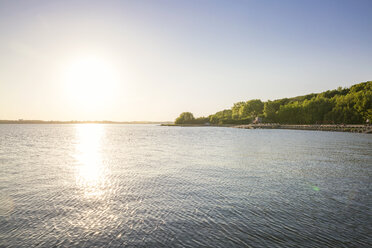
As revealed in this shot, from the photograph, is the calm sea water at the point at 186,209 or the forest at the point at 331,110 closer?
the calm sea water at the point at 186,209

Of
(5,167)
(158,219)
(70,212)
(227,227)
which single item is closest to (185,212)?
(158,219)

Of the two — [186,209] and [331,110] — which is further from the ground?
[331,110]

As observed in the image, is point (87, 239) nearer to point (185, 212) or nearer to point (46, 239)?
point (46, 239)

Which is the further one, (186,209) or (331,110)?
(331,110)

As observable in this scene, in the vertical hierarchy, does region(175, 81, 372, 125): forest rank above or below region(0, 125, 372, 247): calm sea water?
above

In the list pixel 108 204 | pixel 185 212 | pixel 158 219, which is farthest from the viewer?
pixel 108 204

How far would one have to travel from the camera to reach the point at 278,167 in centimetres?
2189

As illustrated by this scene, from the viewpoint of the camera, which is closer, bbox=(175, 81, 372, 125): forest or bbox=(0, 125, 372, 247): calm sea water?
bbox=(0, 125, 372, 247): calm sea water

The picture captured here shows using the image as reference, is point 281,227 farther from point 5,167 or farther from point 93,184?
point 5,167

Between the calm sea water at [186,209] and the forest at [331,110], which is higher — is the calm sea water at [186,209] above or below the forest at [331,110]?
below

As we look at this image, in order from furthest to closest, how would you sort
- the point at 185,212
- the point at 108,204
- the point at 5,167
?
the point at 5,167 → the point at 108,204 → the point at 185,212

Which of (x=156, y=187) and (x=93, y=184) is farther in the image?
(x=93, y=184)

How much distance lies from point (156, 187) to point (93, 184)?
4.52m

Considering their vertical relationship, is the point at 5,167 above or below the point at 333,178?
above
